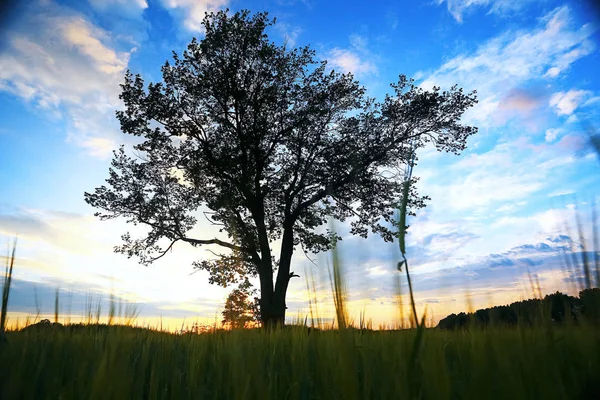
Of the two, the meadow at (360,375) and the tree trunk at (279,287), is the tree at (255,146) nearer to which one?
the tree trunk at (279,287)

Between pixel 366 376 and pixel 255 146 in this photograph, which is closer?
pixel 366 376

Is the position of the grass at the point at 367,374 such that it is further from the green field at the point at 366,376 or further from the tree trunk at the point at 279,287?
the tree trunk at the point at 279,287

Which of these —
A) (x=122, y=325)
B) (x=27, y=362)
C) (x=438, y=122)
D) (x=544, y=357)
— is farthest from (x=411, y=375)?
(x=438, y=122)

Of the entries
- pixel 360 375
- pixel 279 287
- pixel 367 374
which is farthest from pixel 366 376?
pixel 279 287

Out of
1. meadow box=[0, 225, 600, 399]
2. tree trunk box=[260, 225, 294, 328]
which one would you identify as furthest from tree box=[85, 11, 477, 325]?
meadow box=[0, 225, 600, 399]

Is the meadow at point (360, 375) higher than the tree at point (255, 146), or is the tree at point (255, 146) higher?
the tree at point (255, 146)

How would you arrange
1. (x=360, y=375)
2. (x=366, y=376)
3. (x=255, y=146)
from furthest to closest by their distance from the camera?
(x=255, y=146)
(x=360, y=375)
(x=366, y=376)

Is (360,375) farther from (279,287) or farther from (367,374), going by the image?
(279,287)

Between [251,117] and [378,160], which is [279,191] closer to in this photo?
[251,117]

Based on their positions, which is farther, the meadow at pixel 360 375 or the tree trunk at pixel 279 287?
the tree trunk at pixel 279 287

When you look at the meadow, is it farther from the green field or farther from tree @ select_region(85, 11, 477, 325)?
tree @ select_region(85, 11, 477, 325)

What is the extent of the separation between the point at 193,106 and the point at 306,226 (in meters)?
7.05

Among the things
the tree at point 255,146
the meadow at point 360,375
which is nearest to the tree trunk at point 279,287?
the tree at point 255,146

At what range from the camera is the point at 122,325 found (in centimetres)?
259
